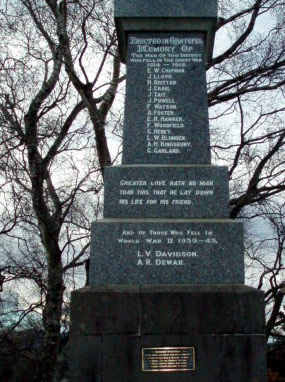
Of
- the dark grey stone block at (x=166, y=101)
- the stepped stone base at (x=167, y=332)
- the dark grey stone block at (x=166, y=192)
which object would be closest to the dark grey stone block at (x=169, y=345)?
the stepped stone base at (x=167, y=332)

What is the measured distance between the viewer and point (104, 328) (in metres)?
4.48

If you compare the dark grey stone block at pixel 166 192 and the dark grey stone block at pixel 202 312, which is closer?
the dark grey stone block at pixel 202 312

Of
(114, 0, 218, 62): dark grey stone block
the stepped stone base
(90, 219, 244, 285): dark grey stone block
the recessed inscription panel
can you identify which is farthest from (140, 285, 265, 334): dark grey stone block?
(114, 0, 218, 62): dark grey stone block

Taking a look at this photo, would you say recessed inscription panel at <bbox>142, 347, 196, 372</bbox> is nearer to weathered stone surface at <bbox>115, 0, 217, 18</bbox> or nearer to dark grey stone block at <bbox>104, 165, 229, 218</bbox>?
dark grey stone block at <bbox>104, 165, 229, 218</bbox>

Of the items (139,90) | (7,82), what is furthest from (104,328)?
(7,82)

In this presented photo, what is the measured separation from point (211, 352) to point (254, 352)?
370 millimetres

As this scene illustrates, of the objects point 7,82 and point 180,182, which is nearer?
point 180,182

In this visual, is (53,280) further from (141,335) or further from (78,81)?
(141,335)

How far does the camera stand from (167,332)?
4480 millimetres

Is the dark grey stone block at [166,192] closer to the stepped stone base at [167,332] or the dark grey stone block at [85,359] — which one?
the stepped stone base at [167,332]

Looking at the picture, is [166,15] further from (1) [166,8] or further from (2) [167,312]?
(2) [167,312]

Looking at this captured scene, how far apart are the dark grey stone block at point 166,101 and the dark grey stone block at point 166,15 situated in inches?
3.7

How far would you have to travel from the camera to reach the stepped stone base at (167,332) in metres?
4.42

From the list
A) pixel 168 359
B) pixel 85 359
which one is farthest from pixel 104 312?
pixel 168 359
